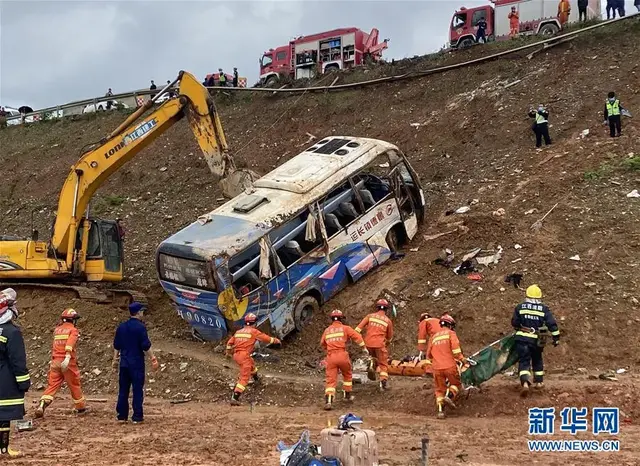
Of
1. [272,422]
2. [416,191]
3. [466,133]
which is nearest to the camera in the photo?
[272,422]

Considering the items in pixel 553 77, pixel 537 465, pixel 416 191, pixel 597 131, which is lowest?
pixel 537 465

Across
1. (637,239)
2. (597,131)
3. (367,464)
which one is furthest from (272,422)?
(597,131)

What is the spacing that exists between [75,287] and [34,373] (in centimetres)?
233

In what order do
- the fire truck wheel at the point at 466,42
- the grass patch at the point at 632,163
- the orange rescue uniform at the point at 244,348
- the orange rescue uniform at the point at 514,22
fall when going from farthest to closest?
1. the fire truck wheel at the point at 466,42
2. the orange rescue uniform at the point at 514,22
3. the grass patch at the point at 632,163
4. the orange rescue uniform at the point at 244,348

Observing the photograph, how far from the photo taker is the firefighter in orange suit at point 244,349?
9.83 metres

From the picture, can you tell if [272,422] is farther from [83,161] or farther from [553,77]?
[553,77]

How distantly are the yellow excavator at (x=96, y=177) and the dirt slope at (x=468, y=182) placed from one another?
2.40 ft

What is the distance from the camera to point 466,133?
19.9 meters

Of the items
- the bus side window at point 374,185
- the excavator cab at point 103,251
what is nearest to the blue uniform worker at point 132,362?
the excavator cab at point 103,251

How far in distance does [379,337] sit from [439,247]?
4.44 metres

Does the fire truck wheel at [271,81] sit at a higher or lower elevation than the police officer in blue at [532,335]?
higher

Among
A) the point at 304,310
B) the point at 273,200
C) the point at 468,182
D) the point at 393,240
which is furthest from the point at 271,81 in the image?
the point at 304,310

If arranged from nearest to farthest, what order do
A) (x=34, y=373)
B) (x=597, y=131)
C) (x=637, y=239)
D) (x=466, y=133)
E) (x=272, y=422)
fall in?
(x=272, y=422) < (x=34, y=373) < (x=637, y=239) < (x=597, y=131) < (x=466, y=133)

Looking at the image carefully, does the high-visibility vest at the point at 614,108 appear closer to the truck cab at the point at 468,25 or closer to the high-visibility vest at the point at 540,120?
the high-visibility vest at the point at 540,120
